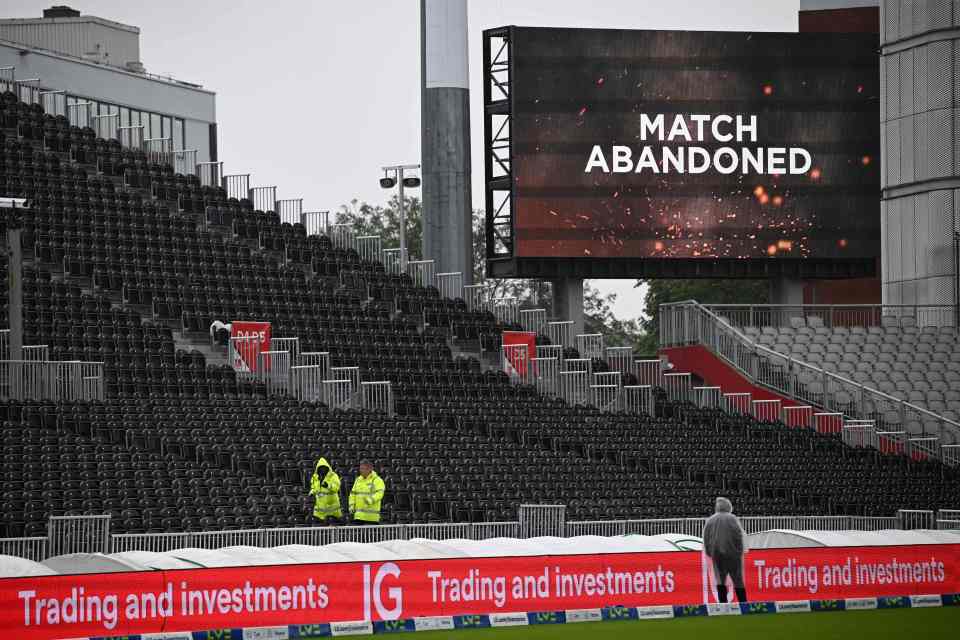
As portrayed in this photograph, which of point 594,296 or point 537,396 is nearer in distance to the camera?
point 537,396

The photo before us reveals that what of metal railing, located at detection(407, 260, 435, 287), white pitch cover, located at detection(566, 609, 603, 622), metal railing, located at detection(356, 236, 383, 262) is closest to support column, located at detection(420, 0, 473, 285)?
metal railing, located at detection(407, 260, 435, 287)

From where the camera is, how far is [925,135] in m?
40.9

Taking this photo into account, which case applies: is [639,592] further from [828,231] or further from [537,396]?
[828,231]

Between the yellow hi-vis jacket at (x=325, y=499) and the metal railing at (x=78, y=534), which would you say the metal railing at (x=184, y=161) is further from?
the metal railing at (x=78, y=534)

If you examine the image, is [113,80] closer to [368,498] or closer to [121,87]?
[121,87]

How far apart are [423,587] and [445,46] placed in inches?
993

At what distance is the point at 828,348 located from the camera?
131 feet

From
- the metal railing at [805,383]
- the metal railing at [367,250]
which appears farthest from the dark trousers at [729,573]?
the metal railing at [367,250]

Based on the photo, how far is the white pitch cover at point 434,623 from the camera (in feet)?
58.0

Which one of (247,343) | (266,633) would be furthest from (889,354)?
(266,633)

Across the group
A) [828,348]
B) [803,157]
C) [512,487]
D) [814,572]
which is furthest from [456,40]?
[814,572]

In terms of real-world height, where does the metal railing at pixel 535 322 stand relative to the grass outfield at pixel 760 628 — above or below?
above

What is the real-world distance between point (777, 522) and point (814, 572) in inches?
300

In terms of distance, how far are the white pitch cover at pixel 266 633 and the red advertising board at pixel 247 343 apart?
16.8 meters
